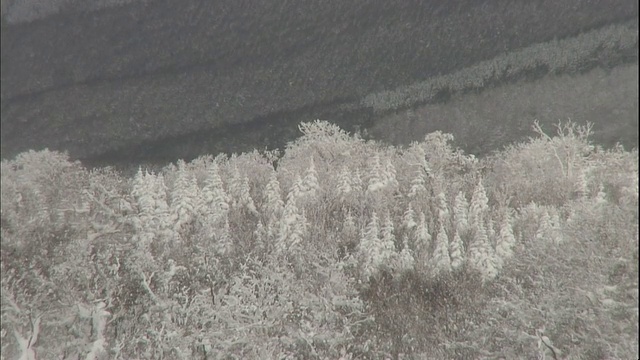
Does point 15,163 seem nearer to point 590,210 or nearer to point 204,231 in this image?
point 204,231

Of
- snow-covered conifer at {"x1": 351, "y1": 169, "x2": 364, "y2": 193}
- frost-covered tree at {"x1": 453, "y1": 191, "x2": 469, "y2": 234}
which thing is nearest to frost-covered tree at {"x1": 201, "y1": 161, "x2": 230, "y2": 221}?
snow-covered conifer at {"x1": 351, "y1": 169, "x2": 364, "y2": 193}

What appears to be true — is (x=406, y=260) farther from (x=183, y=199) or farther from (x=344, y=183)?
(x=183, y=199)

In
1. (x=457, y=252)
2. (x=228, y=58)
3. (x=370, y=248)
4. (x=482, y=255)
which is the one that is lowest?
(x=482, y=255)

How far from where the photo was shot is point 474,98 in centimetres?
468

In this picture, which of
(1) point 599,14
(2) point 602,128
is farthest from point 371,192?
(1) point 599,14

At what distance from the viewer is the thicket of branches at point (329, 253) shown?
4.25m

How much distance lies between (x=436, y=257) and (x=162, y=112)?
122 inches

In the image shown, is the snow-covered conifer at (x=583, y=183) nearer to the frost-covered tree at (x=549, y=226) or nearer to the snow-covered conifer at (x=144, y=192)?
the frost-covered tree at (x=549, y=226)

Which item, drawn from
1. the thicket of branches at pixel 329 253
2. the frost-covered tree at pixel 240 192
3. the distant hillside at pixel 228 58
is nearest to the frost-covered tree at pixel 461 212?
the thicket of branches at pixel 329 253

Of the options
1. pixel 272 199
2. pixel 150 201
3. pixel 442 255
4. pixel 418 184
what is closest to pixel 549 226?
pixel 442 255

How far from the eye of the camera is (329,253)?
5422 mm

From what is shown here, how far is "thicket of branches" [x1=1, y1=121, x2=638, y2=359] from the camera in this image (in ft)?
13.9

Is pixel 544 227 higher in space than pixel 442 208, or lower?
lower

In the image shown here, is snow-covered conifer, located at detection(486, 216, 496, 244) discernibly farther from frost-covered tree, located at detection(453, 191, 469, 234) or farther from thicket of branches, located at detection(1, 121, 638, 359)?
frost-covered tree, located at detection(453, 191, 469, 234)
